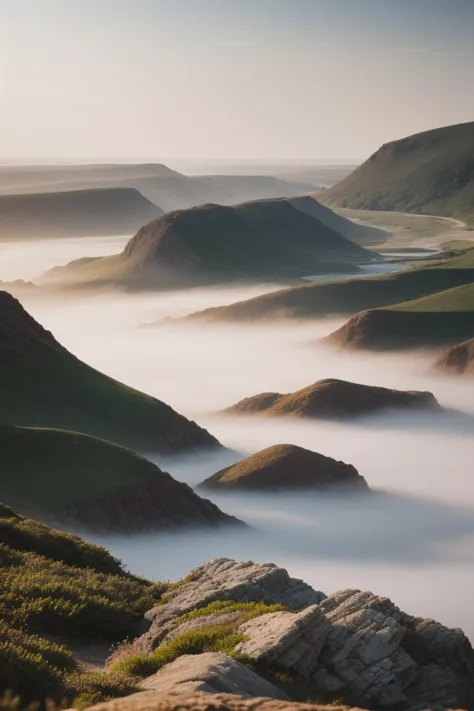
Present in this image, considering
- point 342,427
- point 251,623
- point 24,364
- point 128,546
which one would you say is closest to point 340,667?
point 251,623

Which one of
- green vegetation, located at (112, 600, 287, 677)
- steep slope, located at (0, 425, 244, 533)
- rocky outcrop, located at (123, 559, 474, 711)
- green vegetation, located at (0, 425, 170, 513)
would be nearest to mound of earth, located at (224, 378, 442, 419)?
steep slope, located at (0, 425, 244, 533)

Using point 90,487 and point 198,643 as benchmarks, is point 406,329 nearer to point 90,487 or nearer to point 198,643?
point 90,487

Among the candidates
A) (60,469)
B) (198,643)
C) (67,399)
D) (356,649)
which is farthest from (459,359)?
(198,643)

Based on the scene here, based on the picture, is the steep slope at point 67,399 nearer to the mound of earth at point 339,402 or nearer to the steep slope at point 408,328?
the mound of earth at point 339,402

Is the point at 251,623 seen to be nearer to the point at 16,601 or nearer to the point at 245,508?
the point at 16,601

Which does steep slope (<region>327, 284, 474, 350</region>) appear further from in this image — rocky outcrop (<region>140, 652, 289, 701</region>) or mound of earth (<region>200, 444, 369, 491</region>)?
rocky outcrop (<region>140, 652, 289, 701</region>)

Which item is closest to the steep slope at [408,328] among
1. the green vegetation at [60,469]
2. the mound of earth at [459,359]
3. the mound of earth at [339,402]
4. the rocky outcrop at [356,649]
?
the mound of earth at [459,359]

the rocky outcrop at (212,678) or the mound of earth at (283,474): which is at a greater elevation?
the rocky outcrop at (212,678)
